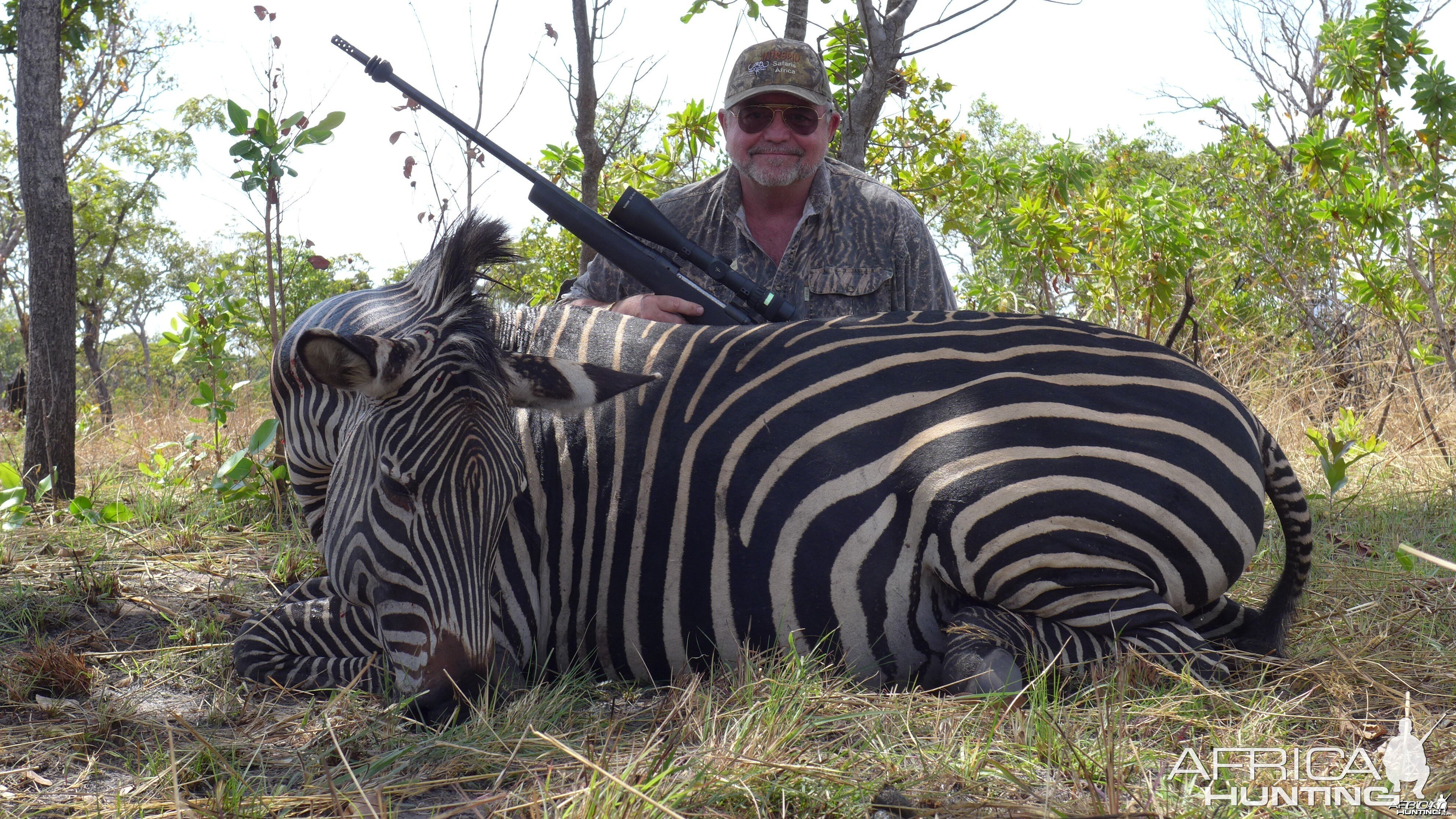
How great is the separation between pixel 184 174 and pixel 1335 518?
30.9 meters

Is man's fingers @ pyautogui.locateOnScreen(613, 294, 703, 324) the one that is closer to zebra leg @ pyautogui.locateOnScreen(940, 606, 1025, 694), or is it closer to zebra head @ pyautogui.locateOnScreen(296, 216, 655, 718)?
zebra head @ pyautogui.locateOnScreen(296, 216, 655, 718)

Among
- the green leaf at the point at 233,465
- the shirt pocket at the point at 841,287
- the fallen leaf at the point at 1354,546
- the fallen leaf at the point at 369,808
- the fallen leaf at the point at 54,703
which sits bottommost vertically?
the fallen leaf at the point at 54,703

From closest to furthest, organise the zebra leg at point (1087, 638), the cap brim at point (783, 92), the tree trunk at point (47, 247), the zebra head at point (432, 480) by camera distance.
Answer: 1. the zebra head at point (432, 480)
2. the zebra leg at point (1087, 638)
3. the cap brim at point (783, 92)
4. the tree trunk at point (47, 247)

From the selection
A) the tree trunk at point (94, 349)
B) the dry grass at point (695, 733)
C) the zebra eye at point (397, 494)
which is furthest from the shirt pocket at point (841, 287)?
the tree trunk at point (94, 349)

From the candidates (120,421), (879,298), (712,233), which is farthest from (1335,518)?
(120,421)

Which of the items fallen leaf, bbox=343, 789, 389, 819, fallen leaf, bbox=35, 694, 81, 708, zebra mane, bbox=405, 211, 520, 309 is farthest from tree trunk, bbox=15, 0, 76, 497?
fallen leaf, bbox=343, 789, 389, 819

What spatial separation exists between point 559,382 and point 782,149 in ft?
9.30

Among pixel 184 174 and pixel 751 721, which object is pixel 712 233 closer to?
pixel 751 721

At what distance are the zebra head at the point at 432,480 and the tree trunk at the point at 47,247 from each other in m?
3.96

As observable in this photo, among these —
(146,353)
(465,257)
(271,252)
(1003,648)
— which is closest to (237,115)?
(271,252)

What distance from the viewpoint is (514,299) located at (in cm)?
325

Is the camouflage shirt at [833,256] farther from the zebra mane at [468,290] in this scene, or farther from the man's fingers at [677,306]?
the zebra mane at [468,290]

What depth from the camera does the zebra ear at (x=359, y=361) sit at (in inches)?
91.5

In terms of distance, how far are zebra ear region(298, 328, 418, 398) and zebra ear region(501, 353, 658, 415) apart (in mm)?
266
